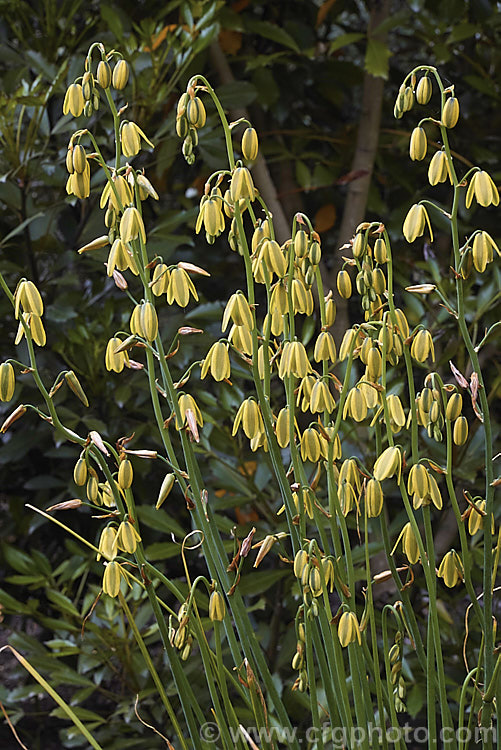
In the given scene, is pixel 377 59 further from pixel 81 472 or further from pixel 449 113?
pixel 81 472

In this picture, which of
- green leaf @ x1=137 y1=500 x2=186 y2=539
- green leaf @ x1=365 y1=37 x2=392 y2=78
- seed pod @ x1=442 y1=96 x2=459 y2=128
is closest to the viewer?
seed pod @ x1=442 y1=96 x2=459 y2=128

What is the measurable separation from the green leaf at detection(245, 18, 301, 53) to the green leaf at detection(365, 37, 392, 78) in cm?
10

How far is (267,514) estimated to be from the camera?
0.87m

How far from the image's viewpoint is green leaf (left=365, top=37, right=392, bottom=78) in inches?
40.1

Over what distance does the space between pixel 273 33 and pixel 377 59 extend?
0.50ft

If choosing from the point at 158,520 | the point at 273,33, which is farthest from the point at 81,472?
the point at 273,33

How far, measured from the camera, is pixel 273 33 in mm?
1086

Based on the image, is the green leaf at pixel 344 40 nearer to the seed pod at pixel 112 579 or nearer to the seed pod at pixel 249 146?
the seed pod at pixel 249 146

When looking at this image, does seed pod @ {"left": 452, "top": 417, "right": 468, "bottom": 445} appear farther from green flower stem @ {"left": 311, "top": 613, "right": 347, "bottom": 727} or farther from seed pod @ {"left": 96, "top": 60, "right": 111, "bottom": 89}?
seed pod @ {"left": 96, "top": 60, "right": 111, "bottom": 89}

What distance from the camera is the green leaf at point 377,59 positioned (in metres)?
1.02

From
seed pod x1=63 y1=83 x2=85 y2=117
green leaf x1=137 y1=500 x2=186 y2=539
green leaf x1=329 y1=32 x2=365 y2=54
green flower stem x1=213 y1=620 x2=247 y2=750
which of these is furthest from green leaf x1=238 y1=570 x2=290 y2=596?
green leaf x1=329 y1=32 x2=365 y2=54

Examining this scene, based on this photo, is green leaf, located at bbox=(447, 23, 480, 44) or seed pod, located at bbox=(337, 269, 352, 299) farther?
green leaf, located at bbox=(447, 23, 480, 44)

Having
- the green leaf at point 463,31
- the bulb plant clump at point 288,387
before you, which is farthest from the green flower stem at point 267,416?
the green leaf at point 463,31

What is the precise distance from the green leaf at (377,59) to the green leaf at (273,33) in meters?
0.10
